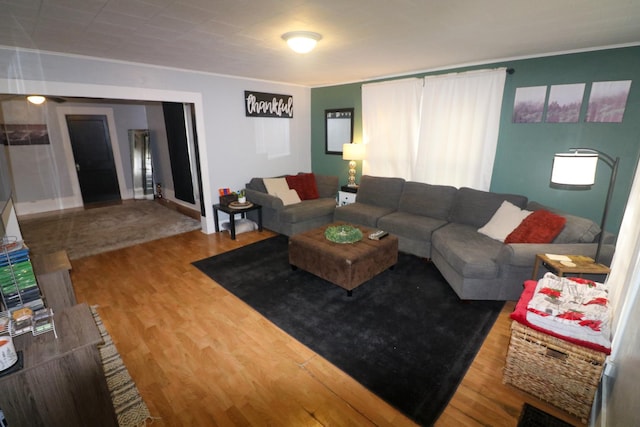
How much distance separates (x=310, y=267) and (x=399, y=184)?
2084 millimetres

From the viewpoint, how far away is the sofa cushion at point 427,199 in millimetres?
3910

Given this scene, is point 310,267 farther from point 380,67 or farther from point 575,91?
point 575,91

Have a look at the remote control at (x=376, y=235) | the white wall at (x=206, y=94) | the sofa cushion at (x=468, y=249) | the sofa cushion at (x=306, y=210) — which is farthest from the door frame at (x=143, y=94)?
the sofa cushion at (x=468, y=249)

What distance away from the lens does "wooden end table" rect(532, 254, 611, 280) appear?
216 cm

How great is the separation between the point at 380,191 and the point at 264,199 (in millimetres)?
1794

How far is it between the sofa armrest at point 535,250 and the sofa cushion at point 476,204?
0.98 m

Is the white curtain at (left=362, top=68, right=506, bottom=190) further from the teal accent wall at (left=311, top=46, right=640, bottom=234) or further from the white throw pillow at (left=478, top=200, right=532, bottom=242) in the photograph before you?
the white throw pillow at (left=478, top=200, right=532, bottom=242)

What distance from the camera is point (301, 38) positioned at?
243 centimetres

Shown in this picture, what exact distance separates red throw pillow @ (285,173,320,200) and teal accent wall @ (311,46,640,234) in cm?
257

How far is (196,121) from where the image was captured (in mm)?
4254

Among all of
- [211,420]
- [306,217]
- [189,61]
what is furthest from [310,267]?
[189,61]

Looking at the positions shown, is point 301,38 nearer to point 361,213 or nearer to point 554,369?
point 361,213

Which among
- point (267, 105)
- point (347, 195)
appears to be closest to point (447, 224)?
point (347, 195)

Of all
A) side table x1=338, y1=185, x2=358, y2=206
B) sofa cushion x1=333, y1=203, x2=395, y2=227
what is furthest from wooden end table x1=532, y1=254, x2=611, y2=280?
side table x1=338, y1=185, x2=358, y2=206
